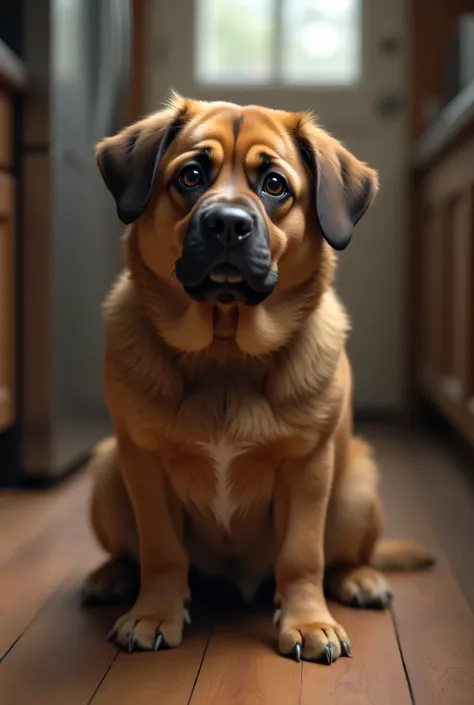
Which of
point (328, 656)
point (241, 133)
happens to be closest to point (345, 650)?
point (328, 656)

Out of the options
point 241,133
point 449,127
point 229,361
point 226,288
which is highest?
point 449,127

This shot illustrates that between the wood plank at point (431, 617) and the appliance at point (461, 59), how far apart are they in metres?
1.52

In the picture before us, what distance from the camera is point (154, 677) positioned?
4.40 ft

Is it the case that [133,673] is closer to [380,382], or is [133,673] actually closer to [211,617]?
[211,617]

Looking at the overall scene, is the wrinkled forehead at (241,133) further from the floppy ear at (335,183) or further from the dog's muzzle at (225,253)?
the dog's muzzle at (225,253)

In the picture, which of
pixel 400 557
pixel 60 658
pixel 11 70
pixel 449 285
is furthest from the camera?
pixel 449 285

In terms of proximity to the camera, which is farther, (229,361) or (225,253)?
(229,361)

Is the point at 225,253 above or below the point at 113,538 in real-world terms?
above

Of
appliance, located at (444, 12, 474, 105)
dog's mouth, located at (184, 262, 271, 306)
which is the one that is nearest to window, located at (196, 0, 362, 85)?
appliance, located at (444, 12, 474, 105)

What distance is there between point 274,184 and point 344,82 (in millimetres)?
2739

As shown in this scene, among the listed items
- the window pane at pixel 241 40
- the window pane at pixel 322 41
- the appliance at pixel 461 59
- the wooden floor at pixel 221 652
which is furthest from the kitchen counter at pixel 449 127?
the wooden floor at pixel 221 652

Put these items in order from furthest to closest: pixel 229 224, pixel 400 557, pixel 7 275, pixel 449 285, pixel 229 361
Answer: pixel 449 285
pixel 7 275
pixel 400 557
pixel 229 361
pixel 229 224

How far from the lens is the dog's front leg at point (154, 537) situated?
151 cm

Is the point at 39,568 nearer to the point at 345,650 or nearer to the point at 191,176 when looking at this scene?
the point at 345,650
